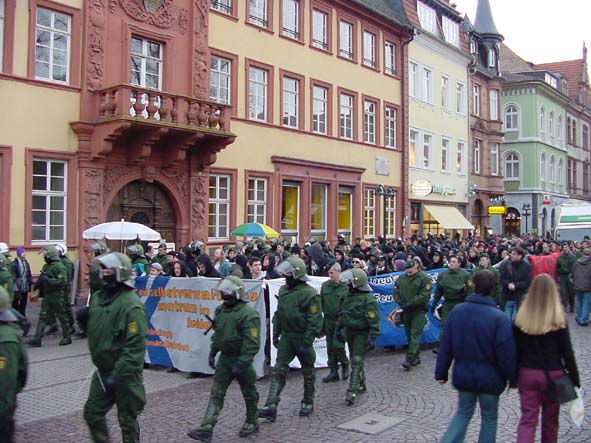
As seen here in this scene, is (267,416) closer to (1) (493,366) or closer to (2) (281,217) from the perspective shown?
(1) (493,366)

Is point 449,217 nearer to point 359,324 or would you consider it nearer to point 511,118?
point 511,118

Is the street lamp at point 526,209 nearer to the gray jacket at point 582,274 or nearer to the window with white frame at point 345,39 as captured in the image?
the window with white frame at point 345,39

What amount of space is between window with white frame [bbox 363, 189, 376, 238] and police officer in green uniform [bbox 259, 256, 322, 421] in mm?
21663

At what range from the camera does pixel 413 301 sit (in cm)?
1098

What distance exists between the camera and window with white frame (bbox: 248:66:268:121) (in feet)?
77.0

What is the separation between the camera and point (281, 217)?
981 inches

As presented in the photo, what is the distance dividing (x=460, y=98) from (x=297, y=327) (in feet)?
109

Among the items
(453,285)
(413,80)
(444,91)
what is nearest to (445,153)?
(444,91)

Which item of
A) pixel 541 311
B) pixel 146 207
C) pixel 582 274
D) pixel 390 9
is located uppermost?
pixel 390 9

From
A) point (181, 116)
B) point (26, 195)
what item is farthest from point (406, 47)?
point (26, 195)

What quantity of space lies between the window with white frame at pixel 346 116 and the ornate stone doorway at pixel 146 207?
997 centimetres

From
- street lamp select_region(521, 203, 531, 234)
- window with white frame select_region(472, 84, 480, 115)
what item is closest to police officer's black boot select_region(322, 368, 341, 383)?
window with white frame select_region(472, 84, 480, 115)

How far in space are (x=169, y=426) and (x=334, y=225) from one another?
2032cm

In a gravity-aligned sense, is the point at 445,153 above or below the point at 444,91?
below
